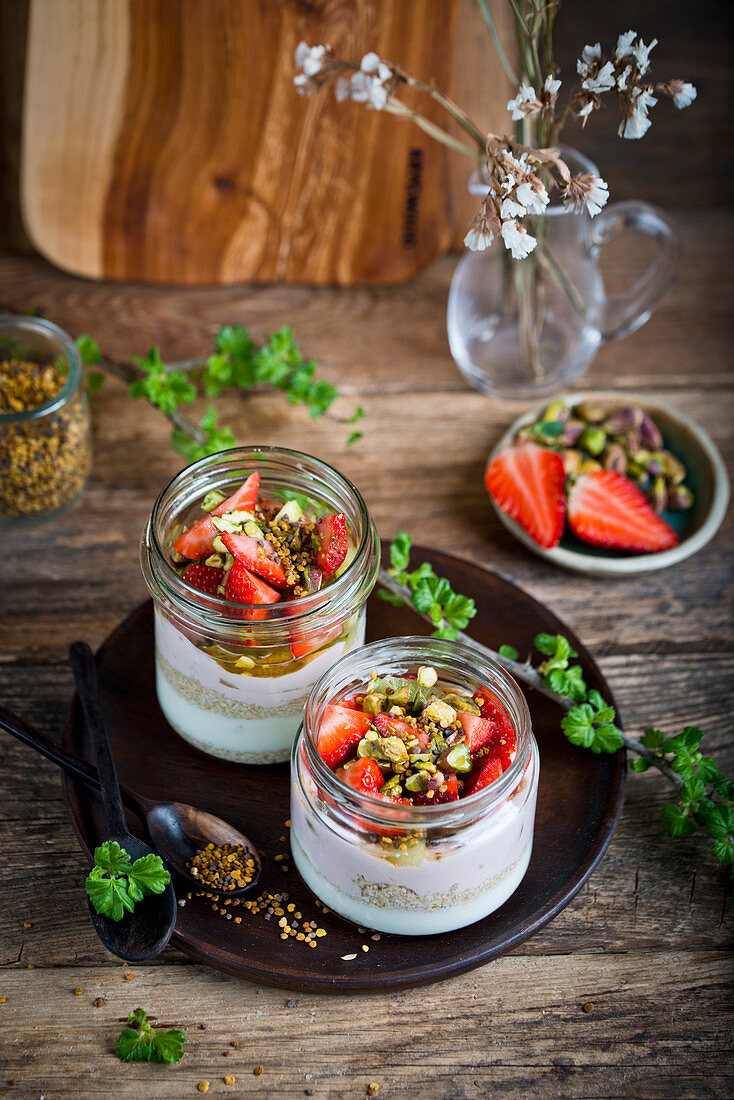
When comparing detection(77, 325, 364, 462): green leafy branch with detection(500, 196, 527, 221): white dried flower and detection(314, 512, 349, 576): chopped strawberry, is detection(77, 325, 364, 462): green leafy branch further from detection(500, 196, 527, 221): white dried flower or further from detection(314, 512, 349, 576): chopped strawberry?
detection(500, 196, 527, 221): white dried flower

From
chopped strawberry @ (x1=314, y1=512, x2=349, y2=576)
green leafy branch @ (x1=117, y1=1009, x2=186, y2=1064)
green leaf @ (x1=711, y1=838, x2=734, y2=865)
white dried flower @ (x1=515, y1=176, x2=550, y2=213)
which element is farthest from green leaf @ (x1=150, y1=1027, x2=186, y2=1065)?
white dried flower @ (x1=515, y1=176, x2=550, y2=213)

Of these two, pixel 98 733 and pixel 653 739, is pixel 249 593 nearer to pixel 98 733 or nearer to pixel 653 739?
pixel 98 733

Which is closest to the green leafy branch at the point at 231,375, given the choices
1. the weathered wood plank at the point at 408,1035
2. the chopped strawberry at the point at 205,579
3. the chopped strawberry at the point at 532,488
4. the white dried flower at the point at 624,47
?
the chopped strawberry at the point at 532,488

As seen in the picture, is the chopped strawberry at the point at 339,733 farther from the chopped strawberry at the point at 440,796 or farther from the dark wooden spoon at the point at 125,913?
the dark wooden spoon at the point at 125,913

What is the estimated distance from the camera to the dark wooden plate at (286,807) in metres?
1.09

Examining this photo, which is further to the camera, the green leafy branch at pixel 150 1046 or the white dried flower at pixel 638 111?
the white dried flower at pixel 638 111

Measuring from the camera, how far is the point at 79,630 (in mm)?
1534

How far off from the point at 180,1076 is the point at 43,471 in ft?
2.98

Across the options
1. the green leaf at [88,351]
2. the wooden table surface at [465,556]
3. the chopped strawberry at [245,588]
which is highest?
the green leaf at [88,351]

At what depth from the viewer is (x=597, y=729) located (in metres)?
1.27

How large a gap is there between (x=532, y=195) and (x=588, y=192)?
0.26ft

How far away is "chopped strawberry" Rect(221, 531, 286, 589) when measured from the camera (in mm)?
1160

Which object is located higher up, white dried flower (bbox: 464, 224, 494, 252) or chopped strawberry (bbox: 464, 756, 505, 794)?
white dried flower (bbox: 464, 224, 494, 252)

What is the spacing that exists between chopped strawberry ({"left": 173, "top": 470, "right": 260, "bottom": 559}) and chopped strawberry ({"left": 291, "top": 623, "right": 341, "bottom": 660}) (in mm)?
166
